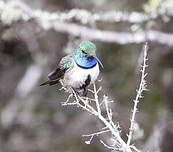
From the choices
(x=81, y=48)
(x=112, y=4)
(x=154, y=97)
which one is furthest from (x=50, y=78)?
(x=154, y=97)

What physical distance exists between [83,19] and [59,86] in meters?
2.50

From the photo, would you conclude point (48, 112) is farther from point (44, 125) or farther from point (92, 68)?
point (92, 68)

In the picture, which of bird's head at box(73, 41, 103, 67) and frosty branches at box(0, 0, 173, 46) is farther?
frosty branches at box(0, 0, 173, 46)

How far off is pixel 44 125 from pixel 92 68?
4.68 meters

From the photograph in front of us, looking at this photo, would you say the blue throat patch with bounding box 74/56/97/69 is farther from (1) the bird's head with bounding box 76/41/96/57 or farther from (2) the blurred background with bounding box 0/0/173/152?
(2) the blurred background with bounding box 0/0/173/152

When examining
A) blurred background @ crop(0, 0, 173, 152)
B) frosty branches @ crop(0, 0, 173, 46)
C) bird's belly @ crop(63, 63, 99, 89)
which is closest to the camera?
bird's belly @ crop(63, 63, 99, 89)

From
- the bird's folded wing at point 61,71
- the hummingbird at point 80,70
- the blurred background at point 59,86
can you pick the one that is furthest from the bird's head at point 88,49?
the blurred background at point 59,86

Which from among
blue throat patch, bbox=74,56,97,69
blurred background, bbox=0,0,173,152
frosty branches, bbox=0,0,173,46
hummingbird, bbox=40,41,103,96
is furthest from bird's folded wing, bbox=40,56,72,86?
blurred background, bbox=0,0,173,152

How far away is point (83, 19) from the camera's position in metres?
5.39

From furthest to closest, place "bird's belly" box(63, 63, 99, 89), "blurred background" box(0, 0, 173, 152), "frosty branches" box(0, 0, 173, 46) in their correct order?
"blurred background" box(0, 0, 173, 152)
"frosty branches" box(0, 0, 173, 46)
"bird's belly" box(63, 63, 99, 89)

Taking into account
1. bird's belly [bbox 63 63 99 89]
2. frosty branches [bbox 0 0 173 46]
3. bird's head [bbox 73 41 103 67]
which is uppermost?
frosty branches [bbox 0 0 173 46]

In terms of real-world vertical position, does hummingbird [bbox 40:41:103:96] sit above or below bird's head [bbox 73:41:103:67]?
below

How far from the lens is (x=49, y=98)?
8.30 m

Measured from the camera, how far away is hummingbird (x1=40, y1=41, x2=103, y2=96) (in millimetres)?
3848
